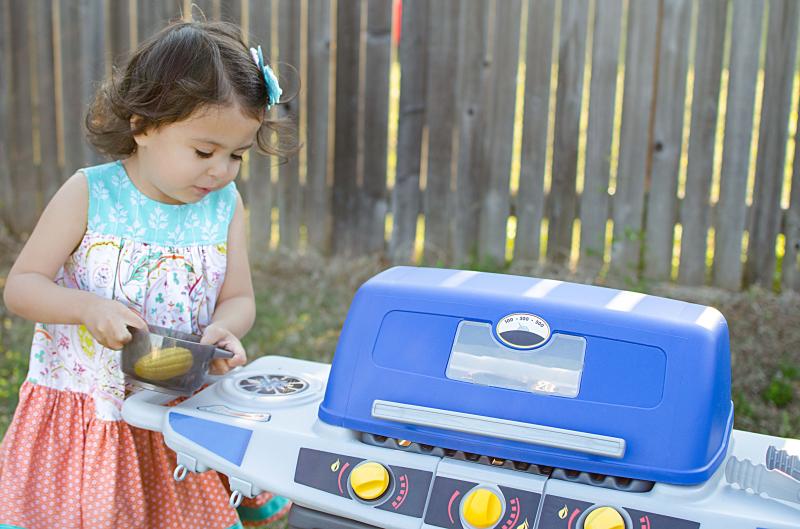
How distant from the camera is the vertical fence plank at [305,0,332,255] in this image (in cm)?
417

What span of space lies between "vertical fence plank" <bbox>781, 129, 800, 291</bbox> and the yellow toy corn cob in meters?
2.92

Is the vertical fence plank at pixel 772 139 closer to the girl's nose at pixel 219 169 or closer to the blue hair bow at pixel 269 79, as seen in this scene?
the blue hair bow at pixel 269 79

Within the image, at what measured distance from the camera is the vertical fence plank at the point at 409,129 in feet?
13.3

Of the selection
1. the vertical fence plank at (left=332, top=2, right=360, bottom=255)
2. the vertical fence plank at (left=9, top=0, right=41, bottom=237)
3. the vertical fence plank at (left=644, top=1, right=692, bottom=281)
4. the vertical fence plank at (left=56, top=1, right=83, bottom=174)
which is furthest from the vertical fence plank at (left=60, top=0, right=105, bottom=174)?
the vertical fence plank at (left=644, top=1, right=692, bottom=281)

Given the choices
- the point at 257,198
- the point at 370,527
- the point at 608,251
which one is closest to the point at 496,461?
the point at 370,527

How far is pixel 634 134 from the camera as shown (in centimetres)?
387

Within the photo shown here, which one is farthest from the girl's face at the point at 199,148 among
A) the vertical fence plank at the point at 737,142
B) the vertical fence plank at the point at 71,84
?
the vertical fence plank at the point at 71,84

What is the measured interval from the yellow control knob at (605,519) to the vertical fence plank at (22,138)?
13.1 feet

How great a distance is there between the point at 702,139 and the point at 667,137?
14cm

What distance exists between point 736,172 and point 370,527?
290 cm

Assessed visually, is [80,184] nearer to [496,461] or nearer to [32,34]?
[496,461]

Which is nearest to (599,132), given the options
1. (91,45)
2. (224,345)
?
(91,45)

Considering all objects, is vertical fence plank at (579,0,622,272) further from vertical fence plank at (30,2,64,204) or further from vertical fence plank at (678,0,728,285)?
vertical fence plank at (30,2,64,204)

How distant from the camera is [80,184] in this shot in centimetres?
185
